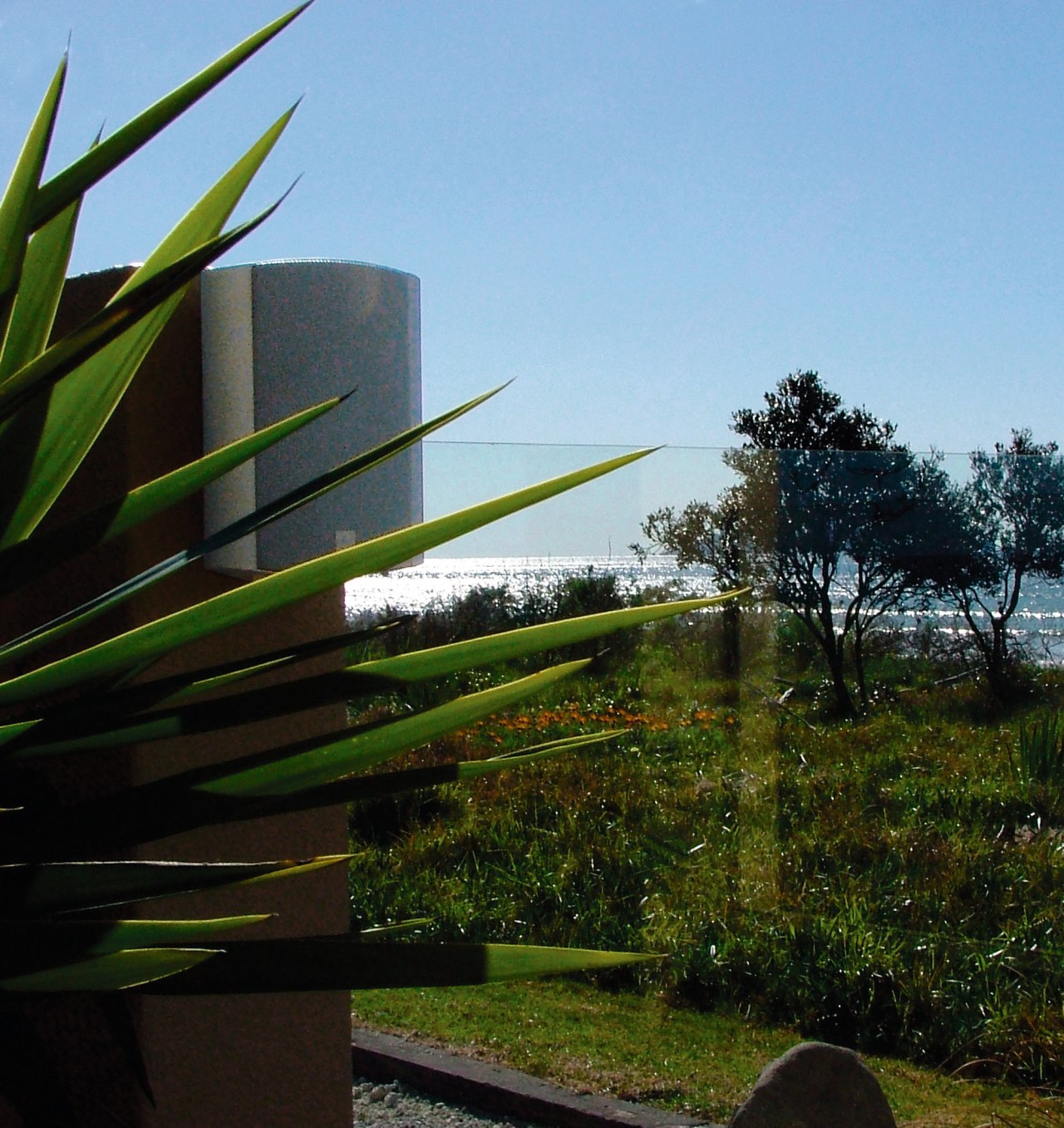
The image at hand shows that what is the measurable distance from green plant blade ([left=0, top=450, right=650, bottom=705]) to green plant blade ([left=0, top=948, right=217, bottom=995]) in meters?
0.29

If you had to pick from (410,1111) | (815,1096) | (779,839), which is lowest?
(410,1111)

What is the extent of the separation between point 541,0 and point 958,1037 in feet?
10.4

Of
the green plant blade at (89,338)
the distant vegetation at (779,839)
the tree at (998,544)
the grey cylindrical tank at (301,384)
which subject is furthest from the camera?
the tree at (998,544)

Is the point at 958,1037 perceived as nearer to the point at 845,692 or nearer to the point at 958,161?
the point at 845,692

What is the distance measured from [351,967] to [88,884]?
9.8 inches

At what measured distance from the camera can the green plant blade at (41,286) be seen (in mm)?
1148

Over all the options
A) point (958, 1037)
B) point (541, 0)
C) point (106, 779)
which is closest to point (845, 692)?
point (958, 1037)

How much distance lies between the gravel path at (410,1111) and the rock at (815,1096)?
0.80 metres

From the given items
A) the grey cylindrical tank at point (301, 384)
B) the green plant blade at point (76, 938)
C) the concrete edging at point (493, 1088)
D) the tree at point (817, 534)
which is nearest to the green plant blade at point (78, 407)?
the green plant blade at point (76, 938)

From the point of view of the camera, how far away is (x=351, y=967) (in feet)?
3.49

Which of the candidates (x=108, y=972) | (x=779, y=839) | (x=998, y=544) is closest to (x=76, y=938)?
(x=108, y=972)

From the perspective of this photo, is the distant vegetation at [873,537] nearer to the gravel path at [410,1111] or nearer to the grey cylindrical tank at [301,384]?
the gravel path at [410,1111]

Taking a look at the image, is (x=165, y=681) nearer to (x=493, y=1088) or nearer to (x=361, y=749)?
(x=361, y=749)

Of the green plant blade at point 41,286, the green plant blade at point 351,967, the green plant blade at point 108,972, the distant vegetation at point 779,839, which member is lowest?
→ the distant vegetation at point 779,839
